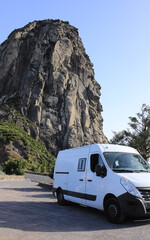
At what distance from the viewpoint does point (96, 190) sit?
292 inches

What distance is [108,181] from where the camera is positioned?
6934 mm

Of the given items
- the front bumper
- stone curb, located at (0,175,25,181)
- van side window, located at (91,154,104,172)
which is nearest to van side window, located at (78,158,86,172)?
van side window, located at (91,154,104,172)

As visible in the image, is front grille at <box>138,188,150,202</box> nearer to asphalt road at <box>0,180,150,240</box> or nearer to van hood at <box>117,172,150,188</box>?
van hood at <box>117,172,150,188</box>

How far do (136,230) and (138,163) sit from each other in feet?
7.89

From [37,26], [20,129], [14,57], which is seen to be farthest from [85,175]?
[37,26]

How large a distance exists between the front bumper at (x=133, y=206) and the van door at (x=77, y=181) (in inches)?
86.5

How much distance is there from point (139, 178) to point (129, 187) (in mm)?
454

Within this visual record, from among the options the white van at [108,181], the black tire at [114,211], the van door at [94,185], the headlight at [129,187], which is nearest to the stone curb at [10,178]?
the white van at [108,181]

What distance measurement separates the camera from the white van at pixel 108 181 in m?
6.23

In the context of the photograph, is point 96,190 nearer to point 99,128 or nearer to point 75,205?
point 75,205

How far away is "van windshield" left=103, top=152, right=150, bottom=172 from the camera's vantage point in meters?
7.26

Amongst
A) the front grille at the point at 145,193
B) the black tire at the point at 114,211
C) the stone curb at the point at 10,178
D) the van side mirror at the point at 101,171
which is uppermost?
the van side mirror at the point at 101,171

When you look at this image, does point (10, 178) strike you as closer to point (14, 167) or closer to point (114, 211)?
point (14, 167)

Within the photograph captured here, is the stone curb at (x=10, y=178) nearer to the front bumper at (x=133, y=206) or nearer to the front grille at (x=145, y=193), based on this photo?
the front bumper at (x=133, y=206)
